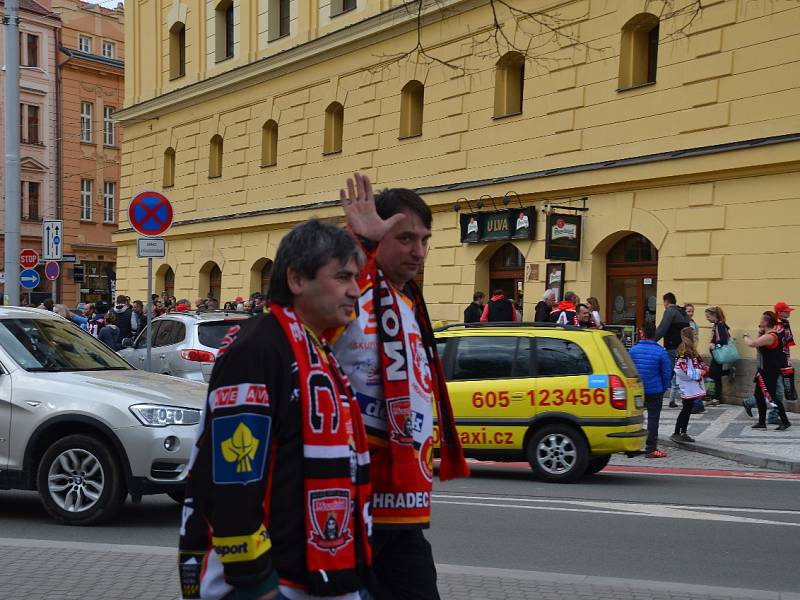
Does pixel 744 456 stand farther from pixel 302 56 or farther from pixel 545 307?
pixel 302 56

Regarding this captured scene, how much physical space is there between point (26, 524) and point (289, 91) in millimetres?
22403

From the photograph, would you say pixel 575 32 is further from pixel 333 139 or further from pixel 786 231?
pixel 333 139

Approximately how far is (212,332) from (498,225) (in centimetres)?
828

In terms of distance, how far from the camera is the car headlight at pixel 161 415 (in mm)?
8266

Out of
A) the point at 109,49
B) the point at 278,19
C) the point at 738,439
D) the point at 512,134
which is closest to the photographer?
the point at 738,439

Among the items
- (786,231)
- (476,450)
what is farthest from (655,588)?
(786,231)

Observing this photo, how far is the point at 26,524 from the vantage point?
862cm

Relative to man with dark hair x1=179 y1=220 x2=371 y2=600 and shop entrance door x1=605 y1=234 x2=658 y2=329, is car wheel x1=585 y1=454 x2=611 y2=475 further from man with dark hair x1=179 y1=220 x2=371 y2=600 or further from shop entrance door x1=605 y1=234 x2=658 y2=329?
man with dark hair x1=179 y1=220 x2=371 y2=600

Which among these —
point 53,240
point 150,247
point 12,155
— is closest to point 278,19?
point 53,240

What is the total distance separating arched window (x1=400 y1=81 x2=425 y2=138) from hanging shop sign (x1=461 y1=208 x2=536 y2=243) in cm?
309

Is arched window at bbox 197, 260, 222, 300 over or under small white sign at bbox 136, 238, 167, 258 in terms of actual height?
under

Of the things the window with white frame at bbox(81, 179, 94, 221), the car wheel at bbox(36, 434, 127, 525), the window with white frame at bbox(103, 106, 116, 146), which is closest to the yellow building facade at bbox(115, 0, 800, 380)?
the car wheel at bbox(36, 434, 127, 525)

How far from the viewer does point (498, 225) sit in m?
22.9

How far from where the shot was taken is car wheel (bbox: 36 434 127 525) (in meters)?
8.36
